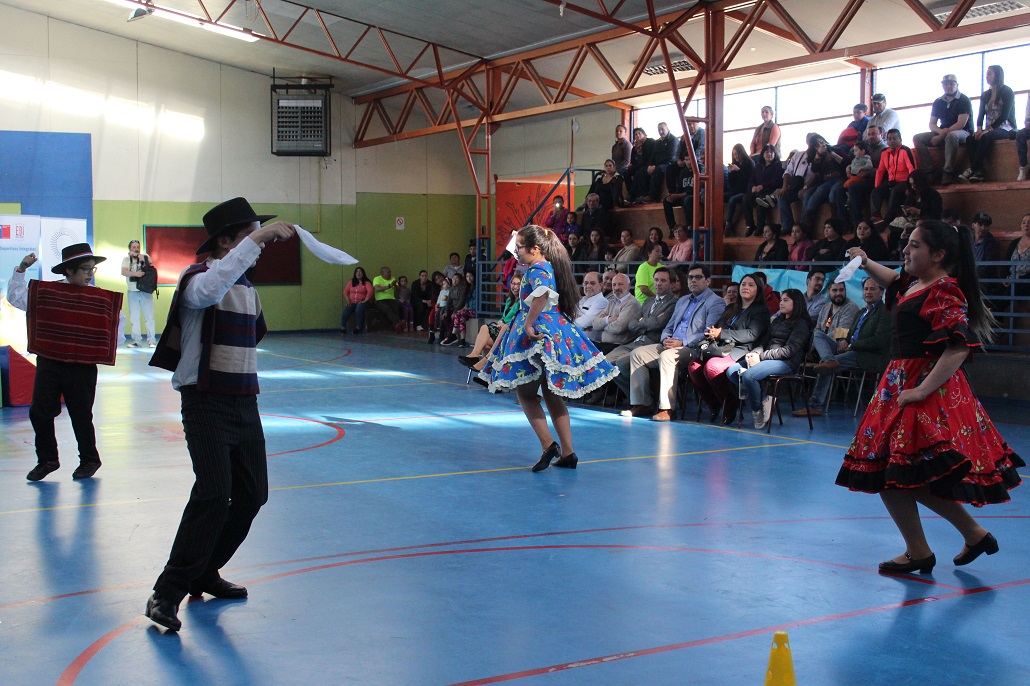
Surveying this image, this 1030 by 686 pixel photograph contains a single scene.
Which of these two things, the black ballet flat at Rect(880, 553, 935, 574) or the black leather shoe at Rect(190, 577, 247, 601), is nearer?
the black leather shoe at Rect(190, 577, 247, 601)

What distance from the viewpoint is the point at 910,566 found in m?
4.42

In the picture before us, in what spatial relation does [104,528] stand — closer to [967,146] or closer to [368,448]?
[368,448]

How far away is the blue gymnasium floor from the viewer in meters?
3.46

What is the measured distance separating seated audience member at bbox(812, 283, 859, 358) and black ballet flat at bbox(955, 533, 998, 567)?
5.38m

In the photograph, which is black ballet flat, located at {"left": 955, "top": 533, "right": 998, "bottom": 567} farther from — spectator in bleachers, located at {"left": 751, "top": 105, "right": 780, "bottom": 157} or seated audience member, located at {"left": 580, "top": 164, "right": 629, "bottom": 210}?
seated audience member, located at {"left": 580, "top": 164, "right": 629, "bottom": 210}

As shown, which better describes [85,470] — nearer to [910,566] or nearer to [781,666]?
[910,566]

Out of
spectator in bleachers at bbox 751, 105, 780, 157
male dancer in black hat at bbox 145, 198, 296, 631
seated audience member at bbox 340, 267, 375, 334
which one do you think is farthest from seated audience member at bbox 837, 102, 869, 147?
male dancer in black hat at bbox 145, 198, 296, 631

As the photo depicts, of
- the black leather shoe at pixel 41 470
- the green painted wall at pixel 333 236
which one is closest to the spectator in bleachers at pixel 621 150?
the green painted wall at pixel 333 236

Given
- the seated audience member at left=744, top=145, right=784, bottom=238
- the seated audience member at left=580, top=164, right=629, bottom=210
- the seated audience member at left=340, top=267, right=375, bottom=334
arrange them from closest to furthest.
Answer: the seated audience member at left=744, top=145, right=784, bottom=238
the seated audience member at left=580, top=164, right=629, bottom=210
the seated audience member at left=340, top=267, right=375, bottom=334

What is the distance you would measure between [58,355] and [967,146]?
10.5 metres

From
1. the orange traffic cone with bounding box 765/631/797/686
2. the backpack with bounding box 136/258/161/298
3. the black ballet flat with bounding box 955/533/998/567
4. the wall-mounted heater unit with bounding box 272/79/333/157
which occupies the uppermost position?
the wall-mounted heater unit with bounding box 272/79/333/157

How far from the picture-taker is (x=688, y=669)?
11.1 ft

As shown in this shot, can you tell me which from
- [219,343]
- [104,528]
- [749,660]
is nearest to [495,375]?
[104,528]

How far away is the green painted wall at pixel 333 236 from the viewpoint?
19297mm
